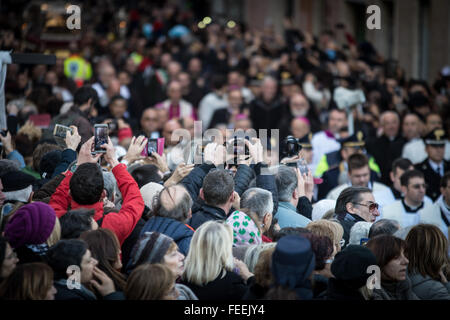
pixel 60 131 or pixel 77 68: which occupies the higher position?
pixel 77 68

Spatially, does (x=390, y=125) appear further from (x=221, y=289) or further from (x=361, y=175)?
(x=221, y=289)

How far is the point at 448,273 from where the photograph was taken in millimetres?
4105

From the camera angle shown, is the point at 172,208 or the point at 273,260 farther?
the point at 172,208

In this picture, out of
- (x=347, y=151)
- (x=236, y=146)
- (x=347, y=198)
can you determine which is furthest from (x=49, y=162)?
(x=347, y=151)

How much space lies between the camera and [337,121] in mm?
8219

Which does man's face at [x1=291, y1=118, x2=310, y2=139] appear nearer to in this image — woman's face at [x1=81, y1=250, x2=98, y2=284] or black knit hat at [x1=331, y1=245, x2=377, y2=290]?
Result: black knit hat at [x1=331, y1=245, x2=377, y2=290]

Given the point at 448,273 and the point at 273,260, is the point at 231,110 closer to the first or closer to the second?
the point at 448,273

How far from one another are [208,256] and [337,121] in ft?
16.9

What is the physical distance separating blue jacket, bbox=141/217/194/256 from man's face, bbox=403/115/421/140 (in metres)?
5.53

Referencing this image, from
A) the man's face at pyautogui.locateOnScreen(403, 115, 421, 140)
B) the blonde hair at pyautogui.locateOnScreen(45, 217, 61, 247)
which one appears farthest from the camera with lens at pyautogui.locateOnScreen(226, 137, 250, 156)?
the man's face at pyautogui.locateOnScreen(403, 115, 421, 140)

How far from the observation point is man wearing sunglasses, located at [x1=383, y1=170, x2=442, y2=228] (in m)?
6.12

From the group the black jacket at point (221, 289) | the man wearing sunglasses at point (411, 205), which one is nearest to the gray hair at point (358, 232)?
the black jacket at point (221, 289)
